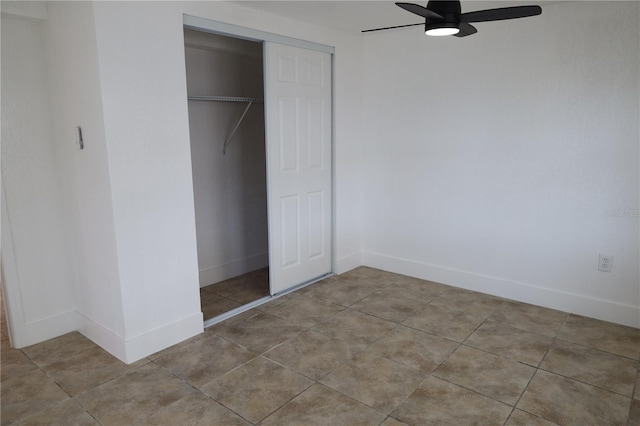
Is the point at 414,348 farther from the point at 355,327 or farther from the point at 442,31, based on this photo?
the point at 442,31

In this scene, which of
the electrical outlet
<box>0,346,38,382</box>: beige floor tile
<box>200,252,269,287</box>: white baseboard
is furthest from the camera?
<box>200,252,269,287</box>: white baseboard

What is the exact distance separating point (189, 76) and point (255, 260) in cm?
191

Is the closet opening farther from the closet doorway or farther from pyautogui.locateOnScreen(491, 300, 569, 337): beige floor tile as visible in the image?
pyautogui.locateOnScreen(491, 300, 569, 337): beige floor tile

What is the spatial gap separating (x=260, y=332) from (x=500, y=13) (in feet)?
8.00

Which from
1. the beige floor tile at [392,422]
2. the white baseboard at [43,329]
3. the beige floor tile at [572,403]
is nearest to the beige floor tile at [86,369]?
the white baseboard at [43,329]

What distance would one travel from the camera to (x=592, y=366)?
260 centimetres

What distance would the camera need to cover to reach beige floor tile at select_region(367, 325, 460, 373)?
2.69 meters

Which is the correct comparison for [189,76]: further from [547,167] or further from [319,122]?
[547,167]

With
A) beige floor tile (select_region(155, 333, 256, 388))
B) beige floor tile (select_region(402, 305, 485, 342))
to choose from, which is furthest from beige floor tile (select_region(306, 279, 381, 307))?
beige floor tile (select_region(155, 333, 256, 388))

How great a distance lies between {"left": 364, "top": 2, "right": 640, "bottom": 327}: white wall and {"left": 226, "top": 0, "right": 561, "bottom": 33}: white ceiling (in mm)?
373

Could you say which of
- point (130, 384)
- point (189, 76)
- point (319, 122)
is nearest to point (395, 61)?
point (319, 122)

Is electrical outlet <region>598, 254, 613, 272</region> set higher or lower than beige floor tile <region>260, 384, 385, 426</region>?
higher

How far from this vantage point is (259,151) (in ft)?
14.7

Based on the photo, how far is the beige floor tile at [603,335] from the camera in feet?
9.20
